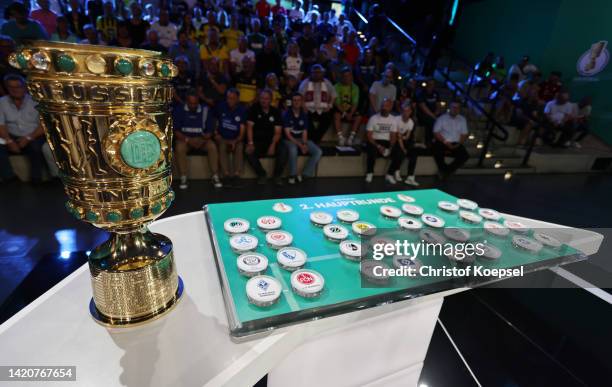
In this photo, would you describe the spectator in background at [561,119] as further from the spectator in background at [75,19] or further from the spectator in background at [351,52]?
the spectator in background at [75,19]

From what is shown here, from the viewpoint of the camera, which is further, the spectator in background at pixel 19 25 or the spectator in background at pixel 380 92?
the spectator in background at pixel 380 92

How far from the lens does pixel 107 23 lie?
17.6 feet

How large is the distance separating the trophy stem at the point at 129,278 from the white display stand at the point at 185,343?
0.03 metres

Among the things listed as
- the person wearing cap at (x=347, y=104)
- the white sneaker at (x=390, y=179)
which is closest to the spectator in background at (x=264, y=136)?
the person wearing cap at (x=347, y=104)

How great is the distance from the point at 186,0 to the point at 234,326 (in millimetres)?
8557

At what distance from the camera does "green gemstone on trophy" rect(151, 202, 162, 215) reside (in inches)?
21.4

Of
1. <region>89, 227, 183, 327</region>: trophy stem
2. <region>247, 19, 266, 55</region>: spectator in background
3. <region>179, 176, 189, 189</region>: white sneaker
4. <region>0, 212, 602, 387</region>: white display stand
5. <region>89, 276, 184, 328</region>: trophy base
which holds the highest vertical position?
<region>247, 19, 266, 55</region>: spectator in background

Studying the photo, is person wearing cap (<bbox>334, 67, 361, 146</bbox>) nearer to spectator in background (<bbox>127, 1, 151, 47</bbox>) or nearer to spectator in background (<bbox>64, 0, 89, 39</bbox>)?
spectator in background (<bbox>127, 1, 151, 47</bbox>)

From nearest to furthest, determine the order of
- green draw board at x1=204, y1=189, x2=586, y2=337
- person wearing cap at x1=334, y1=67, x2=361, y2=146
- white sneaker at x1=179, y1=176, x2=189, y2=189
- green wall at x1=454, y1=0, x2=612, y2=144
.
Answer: green draw board at x1=204, y1=189, x2=586, y2=337 < white sneaker at x1=179, y1=176, x2=189, y2=189 < green wall at x1=454, y1=0, x2=612, y2=144 < person wearing cap at x1=334, y1=67, x2=361, y2=146

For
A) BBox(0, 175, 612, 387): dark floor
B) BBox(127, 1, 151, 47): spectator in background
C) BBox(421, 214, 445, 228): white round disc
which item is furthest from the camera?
BBox(127, 1, 151, 47): spectator in background

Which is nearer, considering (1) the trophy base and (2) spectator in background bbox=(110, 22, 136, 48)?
(1) the trophy base

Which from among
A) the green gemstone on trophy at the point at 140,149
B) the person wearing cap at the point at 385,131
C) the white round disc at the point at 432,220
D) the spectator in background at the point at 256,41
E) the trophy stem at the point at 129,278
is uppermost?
the spectator in background at the point at 256,41

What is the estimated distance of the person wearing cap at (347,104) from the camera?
5.29 m

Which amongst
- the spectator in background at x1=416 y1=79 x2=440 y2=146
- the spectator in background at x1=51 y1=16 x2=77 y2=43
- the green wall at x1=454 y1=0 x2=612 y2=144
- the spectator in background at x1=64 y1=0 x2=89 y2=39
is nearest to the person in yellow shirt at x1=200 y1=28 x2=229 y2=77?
the spectator in background at x1=51 y1=16 x2=77 y2=43
